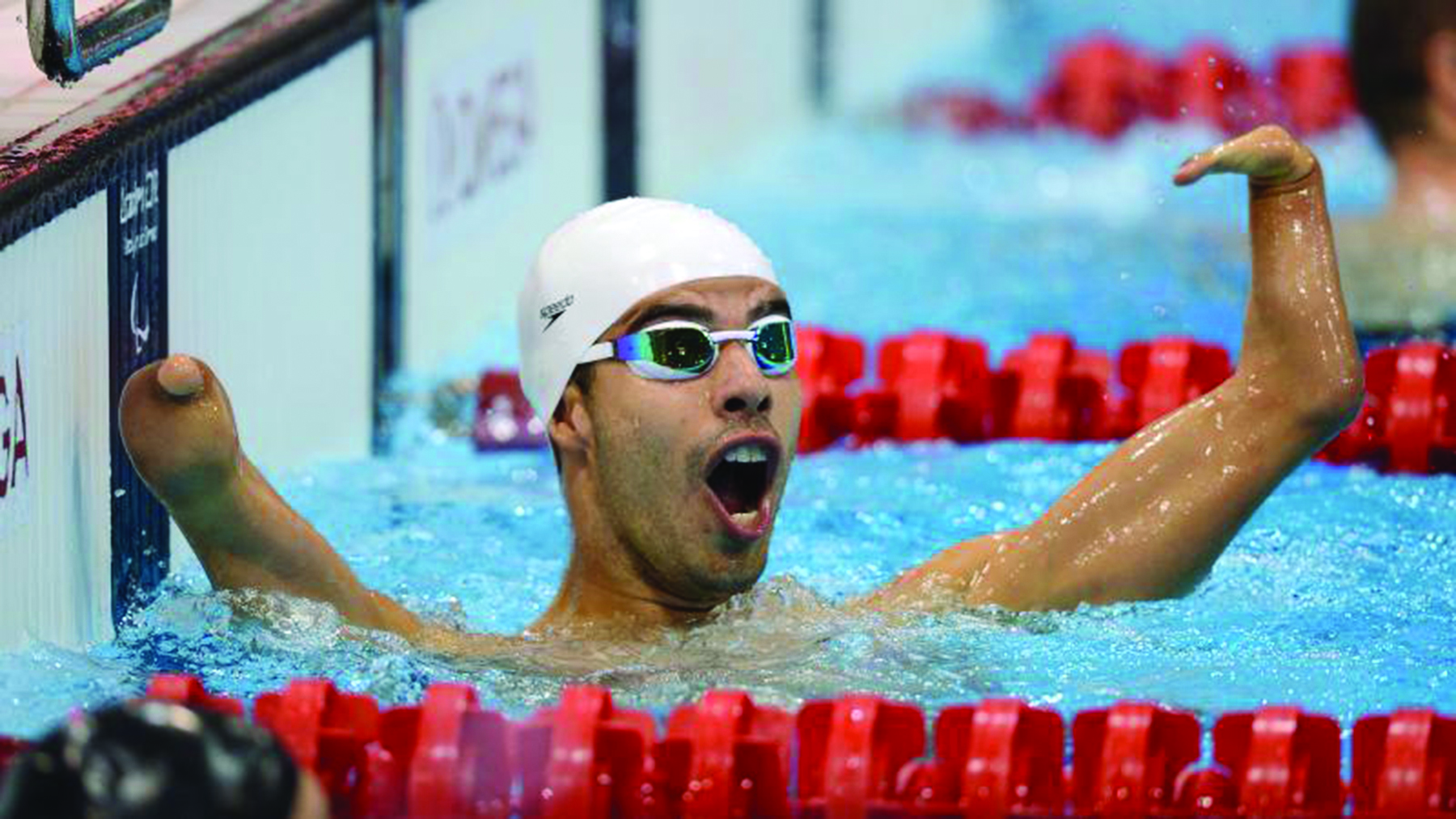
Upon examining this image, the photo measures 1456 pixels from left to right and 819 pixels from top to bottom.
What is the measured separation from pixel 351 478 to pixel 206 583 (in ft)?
3.55

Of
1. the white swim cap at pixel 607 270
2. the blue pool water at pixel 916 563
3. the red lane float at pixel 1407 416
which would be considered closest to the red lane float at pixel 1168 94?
the blue pool water at pixel 916 563

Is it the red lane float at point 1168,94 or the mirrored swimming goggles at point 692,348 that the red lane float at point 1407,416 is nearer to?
the mirrored swimming goggles at point 692,348

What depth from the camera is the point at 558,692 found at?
2797 mm

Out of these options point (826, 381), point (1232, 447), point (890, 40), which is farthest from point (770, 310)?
point (890, 40)

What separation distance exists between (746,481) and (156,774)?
135 centimetres

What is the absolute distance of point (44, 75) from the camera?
3.23m

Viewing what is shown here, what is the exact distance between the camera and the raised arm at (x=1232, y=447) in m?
2.91

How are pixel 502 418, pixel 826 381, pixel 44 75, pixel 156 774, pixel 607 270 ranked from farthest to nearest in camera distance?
pixel 502 418, pixel 826 381, pixel 44 75, pixel 607 270, pixel 156 774

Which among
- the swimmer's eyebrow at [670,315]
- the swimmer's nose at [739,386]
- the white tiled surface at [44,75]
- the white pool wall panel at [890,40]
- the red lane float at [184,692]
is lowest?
the red lane float at [184,692]

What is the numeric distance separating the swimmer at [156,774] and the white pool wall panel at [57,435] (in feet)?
4.03

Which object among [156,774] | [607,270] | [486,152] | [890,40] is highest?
[890,40]

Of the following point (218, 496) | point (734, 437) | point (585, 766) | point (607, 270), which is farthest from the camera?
point (607, 270)

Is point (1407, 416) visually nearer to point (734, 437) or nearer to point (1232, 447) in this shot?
point (1232, 447)

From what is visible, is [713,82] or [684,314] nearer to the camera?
[684,314]
